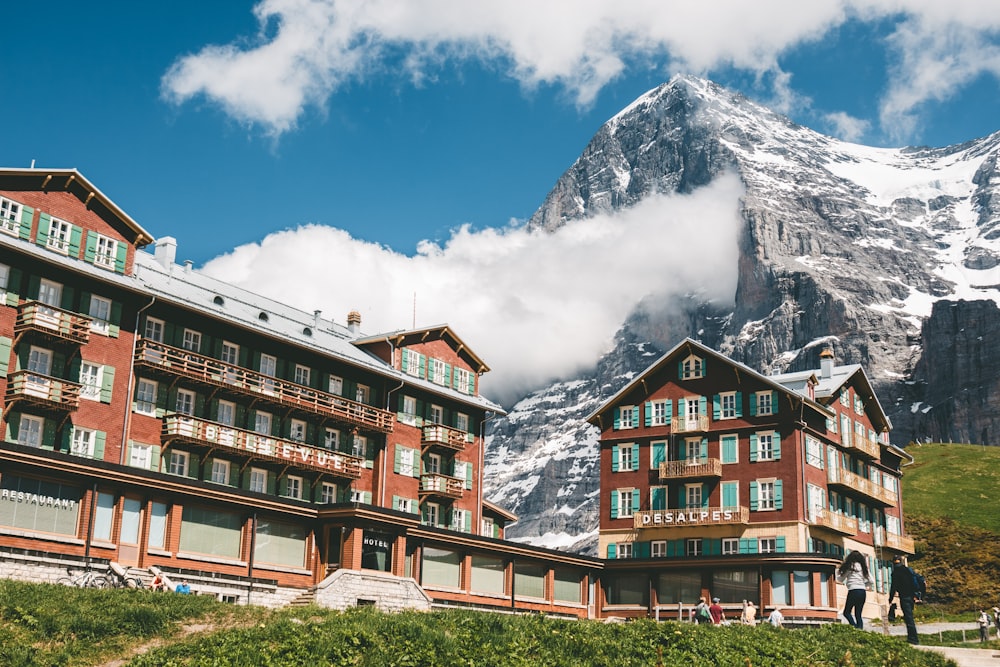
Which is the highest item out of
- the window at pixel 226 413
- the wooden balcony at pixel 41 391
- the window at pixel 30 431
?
the window at pixel 226 413

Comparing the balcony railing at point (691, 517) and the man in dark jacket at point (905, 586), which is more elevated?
the balcony railing at point (691, 517)

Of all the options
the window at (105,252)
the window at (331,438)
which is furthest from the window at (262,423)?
the window at (105,252)

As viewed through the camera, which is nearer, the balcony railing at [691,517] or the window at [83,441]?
the window at [83,441]

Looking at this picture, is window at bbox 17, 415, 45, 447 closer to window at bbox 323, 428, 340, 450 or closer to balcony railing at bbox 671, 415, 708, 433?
window at bbox 323, 428, 340, 450

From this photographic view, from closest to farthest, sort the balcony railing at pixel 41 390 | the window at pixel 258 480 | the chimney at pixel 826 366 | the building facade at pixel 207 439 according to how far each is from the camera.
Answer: the building facade at pixel 207 439, the balcony railing at pixel 41 390, the window at pixel 258 480, the chimney at pixel 826 366

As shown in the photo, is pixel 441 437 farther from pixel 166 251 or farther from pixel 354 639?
pixel 354 639

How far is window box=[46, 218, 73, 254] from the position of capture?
51.2 m

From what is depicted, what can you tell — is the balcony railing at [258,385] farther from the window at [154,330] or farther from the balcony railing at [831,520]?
the balcony railing at [831,520]

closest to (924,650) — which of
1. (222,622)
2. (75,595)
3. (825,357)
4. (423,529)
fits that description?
(222,622)

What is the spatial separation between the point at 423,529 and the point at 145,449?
1514cm

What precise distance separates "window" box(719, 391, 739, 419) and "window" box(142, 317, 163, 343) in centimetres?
3911

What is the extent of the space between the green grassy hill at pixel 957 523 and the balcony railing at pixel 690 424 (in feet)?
90.8

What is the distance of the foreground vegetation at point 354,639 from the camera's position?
949 inches

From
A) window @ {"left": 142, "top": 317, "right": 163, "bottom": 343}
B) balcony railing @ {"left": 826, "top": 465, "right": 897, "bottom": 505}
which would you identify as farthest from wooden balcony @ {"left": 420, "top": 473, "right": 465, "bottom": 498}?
balcony railing @ {"left": 826, "top": 465, "right": 897, "bottom": 505}
